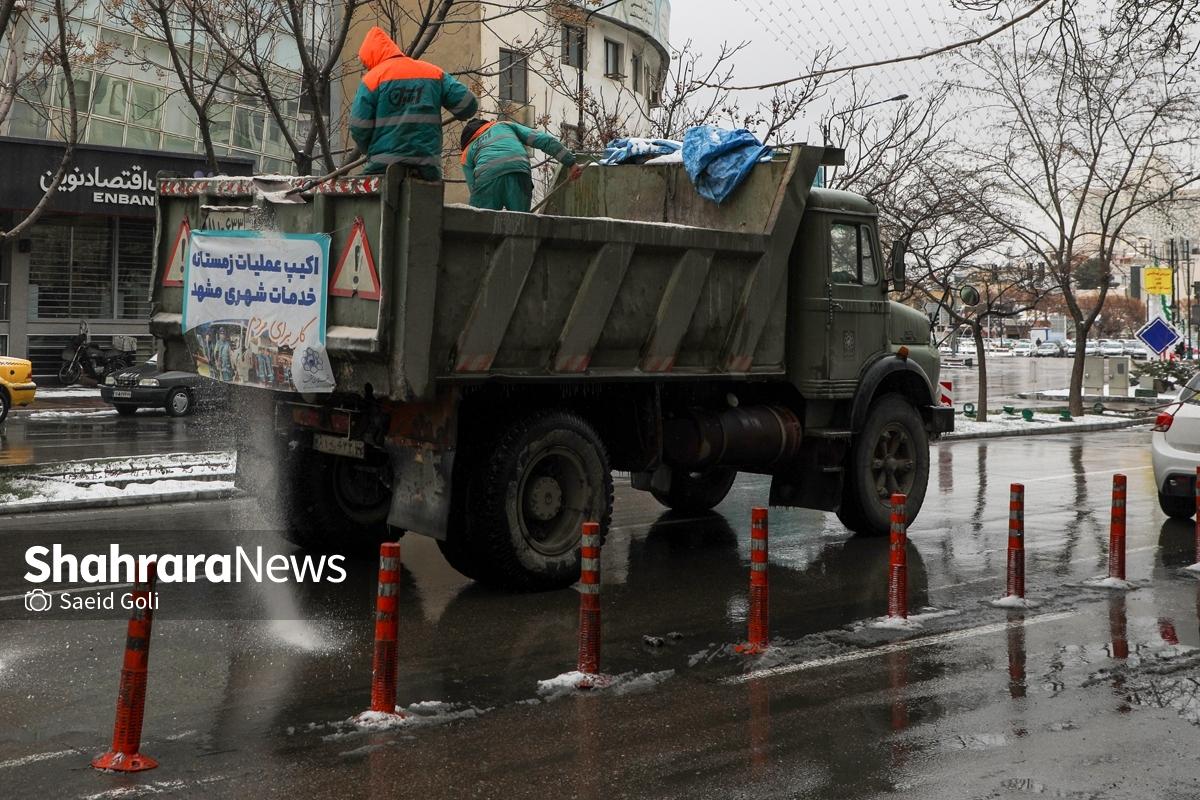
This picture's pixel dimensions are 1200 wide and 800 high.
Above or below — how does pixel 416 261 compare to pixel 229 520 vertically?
above

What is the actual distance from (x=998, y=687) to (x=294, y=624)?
4.07m

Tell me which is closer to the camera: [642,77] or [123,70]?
[123,70]

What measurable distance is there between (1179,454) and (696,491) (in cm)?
464

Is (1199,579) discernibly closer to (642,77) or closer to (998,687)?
(998,687)

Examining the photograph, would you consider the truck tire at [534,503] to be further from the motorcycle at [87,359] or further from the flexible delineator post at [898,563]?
the motorcycle at [87,359]

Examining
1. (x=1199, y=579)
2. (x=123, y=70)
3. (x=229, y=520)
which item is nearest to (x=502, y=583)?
(x=229, y=520)

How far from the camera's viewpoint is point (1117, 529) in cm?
965

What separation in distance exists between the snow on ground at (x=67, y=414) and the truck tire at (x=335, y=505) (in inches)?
630

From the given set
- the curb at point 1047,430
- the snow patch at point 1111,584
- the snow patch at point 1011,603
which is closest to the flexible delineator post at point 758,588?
the snow patch at point 1011,603

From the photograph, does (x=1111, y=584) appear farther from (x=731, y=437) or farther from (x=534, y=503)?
(x=534, y=503)

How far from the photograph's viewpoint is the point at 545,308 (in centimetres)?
851

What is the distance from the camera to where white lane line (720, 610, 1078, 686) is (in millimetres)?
7086

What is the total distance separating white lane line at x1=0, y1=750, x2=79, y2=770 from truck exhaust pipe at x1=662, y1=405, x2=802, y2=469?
553 centimetres

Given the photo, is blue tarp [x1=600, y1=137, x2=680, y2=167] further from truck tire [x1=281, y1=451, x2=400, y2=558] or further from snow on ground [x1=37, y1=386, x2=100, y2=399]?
snow on ground [x1=37, y1=386, x2=100, y2=399]
